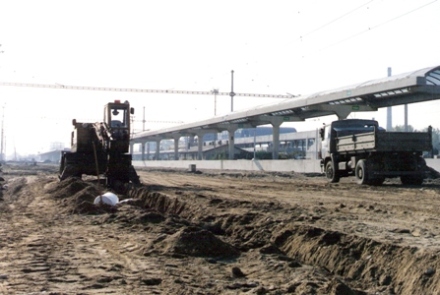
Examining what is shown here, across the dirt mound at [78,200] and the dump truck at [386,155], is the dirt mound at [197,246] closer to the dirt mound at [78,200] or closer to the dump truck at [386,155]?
the dirt mound at [78,200]

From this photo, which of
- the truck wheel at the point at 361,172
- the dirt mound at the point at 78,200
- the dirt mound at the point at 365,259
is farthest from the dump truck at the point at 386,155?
the dirt mound at the point at 365,259

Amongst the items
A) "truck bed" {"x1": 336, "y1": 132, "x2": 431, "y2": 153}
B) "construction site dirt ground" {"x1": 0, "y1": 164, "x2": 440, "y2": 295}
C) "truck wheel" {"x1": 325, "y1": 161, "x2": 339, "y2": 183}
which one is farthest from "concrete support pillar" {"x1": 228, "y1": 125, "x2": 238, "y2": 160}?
"construction site dirt ground" {"x1": 0, "y1": 164, "x2": 440, "y2": 295}

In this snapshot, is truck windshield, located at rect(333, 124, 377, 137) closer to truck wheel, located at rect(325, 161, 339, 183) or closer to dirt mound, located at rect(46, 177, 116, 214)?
truck wheel, located at rect(325, 161, 339, 183)

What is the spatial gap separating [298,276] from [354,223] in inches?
165

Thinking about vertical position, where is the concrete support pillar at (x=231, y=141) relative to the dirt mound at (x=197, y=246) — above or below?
above

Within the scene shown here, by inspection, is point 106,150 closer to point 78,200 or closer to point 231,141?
point 78,200

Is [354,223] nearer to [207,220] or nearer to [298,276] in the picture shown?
[207,220]

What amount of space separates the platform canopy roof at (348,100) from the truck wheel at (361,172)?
36.8 feet

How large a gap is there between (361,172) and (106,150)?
10.7 meters

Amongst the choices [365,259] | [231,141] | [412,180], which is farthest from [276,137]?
[365,259]

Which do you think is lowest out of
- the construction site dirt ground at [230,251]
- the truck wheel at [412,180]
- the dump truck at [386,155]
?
the construction site dirt ground at [230,251]

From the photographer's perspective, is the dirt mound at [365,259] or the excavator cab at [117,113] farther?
the excavator cab at [117,113]

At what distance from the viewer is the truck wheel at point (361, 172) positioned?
24.6 meters

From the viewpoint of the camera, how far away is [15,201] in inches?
824
